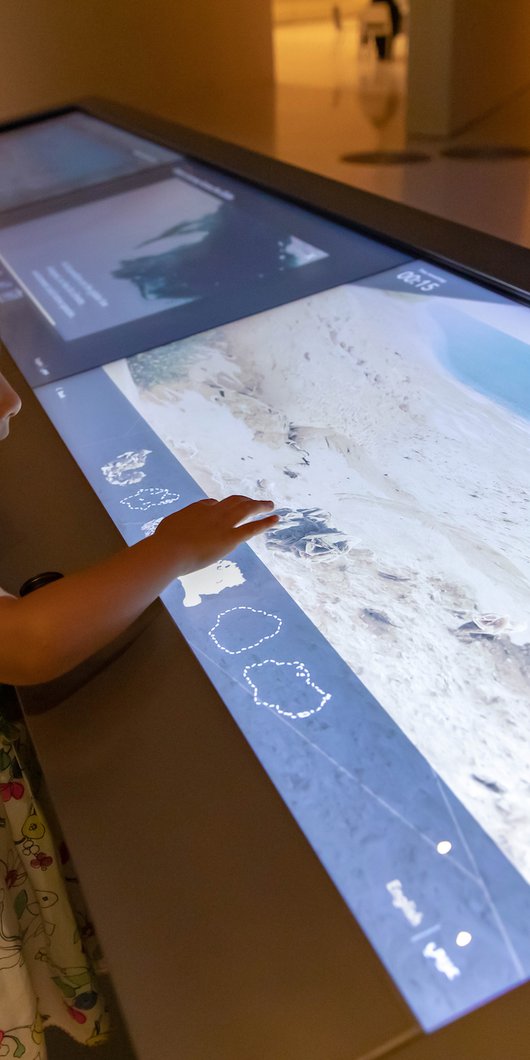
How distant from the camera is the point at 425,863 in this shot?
56cm

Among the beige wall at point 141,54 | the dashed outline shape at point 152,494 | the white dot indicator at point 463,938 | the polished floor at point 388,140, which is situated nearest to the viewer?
the white dot indicator at point 463,938

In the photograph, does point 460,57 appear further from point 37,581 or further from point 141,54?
point 37,581

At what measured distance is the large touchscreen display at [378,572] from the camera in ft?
1.82

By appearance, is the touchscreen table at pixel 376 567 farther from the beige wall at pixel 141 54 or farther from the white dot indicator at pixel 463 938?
the beige wall at pixel 141 54

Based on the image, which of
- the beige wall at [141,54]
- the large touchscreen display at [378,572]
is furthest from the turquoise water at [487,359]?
the beige wall at [141,54]

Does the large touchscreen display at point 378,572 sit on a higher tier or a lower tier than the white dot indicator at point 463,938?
higher

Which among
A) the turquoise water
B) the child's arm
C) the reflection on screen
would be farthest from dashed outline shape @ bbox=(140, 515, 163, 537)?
the reflection on screen

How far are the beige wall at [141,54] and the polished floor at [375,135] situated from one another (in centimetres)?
25

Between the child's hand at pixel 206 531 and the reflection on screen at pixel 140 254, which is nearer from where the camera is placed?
the child's hand at pixel 206 531

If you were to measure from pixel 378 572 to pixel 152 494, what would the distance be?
28 cm

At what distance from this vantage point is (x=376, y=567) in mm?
816

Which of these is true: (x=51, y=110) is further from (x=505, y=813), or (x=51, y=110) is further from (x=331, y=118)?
(x=505, y=813)

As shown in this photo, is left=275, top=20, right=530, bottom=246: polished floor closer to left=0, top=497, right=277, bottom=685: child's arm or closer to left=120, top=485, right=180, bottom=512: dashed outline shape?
left=120, top=485, right=180, bottom=512: dashed outline shape

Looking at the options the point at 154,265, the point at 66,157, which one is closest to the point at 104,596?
the point at 154,265
